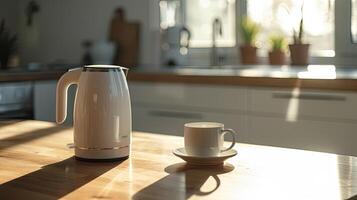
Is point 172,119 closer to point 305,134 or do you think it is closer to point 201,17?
point 305,134

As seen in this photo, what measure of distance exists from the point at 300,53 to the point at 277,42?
0.19 m

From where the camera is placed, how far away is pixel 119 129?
1.30 m

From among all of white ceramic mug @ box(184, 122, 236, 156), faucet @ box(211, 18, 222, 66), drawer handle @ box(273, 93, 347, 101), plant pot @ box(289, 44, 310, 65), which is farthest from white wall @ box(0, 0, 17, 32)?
white ceramic mug @ box(184, 122, 236, 156)

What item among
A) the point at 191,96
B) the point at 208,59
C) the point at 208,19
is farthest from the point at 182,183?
the point at 208,19

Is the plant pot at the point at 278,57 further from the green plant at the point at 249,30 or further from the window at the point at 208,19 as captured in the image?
the window at the point at 208,19

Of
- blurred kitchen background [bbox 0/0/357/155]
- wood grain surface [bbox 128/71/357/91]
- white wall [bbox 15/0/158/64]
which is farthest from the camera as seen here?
white wall [bbox 15/0/158/64]

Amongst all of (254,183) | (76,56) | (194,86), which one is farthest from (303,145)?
(76,56)

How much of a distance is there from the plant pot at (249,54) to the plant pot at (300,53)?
276 mm

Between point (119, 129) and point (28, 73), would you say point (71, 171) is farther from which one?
point (28, 73)

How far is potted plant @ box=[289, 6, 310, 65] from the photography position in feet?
10.9

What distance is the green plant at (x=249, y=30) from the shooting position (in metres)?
3.56

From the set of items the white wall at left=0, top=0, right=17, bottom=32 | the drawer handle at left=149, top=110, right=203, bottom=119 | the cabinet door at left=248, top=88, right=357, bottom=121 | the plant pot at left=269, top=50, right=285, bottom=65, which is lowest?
the drawer handle at left=149, top=110, right=203, bottom=119

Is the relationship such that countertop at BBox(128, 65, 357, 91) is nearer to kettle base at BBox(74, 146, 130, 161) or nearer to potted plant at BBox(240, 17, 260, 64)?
potted plant at BBox(240, 17, 260, 64)

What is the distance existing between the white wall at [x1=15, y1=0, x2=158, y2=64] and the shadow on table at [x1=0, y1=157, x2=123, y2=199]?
2663 mm
